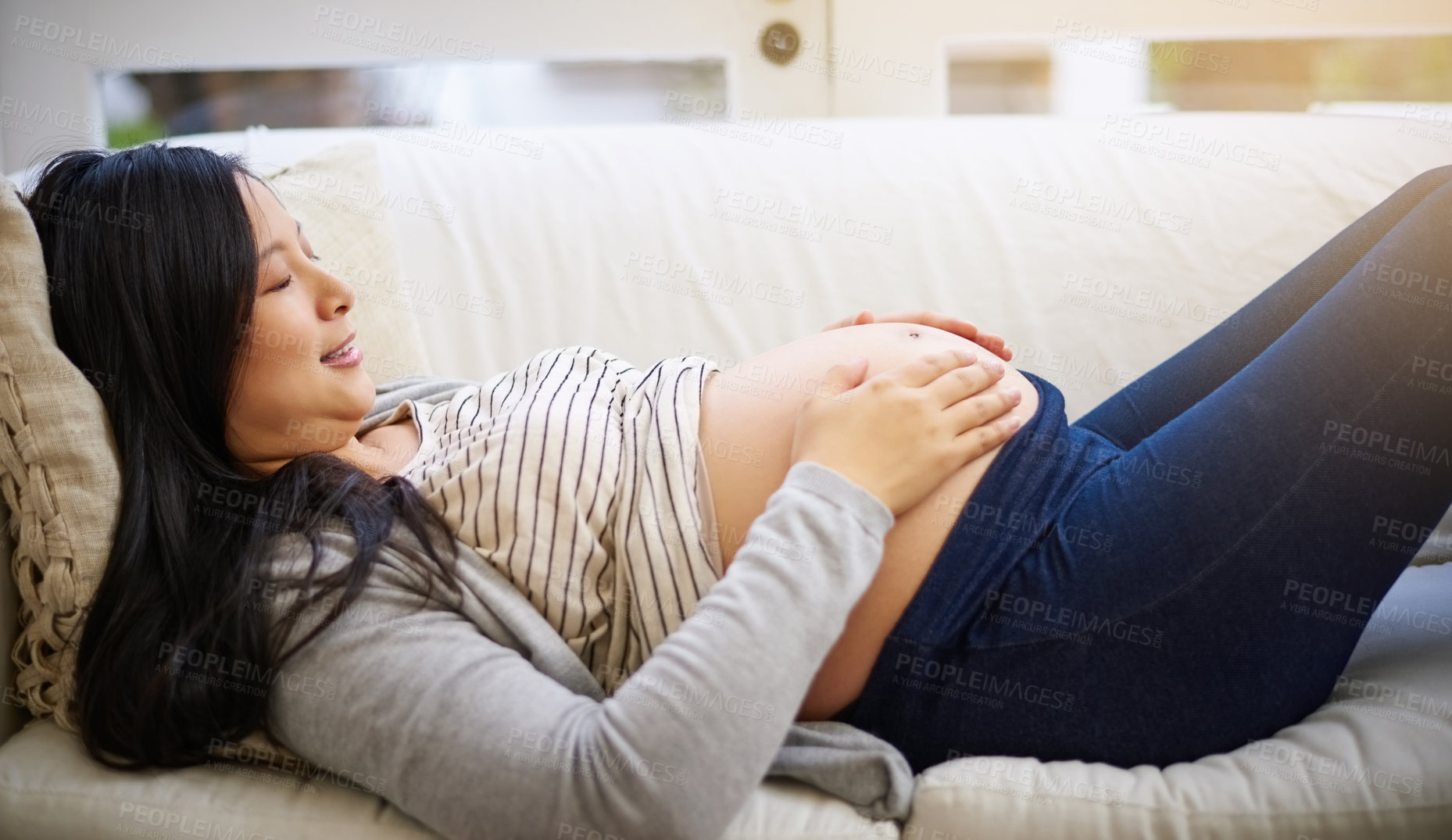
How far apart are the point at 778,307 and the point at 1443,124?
1.03m

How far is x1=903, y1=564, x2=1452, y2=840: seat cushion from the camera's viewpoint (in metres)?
0.73

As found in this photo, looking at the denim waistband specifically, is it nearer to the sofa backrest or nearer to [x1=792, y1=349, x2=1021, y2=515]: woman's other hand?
[x1=792, y1=349, x2=1021, y2=515]: woman's other hand

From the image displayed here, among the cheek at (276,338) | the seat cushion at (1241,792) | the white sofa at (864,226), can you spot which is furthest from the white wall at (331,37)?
the seat cushion at (1241,792)

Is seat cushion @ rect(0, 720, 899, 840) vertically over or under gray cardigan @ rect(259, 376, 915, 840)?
under

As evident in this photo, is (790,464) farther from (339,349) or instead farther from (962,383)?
(339,349)

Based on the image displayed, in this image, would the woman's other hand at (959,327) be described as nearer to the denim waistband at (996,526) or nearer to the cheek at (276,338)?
the denim waistband at (996,526)

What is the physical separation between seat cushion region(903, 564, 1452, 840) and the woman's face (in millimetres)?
618

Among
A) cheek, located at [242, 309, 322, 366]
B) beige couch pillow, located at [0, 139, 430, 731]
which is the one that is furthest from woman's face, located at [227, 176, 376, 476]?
beige couch pillow, located at [0, 139, 430, 731]

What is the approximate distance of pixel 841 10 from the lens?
197 cm

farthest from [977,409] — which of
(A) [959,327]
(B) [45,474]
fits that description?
(B) [45,474]

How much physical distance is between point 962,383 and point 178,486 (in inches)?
26.5

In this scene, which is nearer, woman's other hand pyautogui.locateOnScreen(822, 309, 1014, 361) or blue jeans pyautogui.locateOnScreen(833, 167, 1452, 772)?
blue jeans pyautogui.locateOnScreen(833, 167, 1452, 772)

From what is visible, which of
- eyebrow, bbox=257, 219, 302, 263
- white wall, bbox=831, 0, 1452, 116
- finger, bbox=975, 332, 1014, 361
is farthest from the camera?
white wall, bbox=831, 0, 1452, 116

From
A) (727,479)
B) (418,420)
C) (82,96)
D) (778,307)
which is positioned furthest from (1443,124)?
(82,96)
